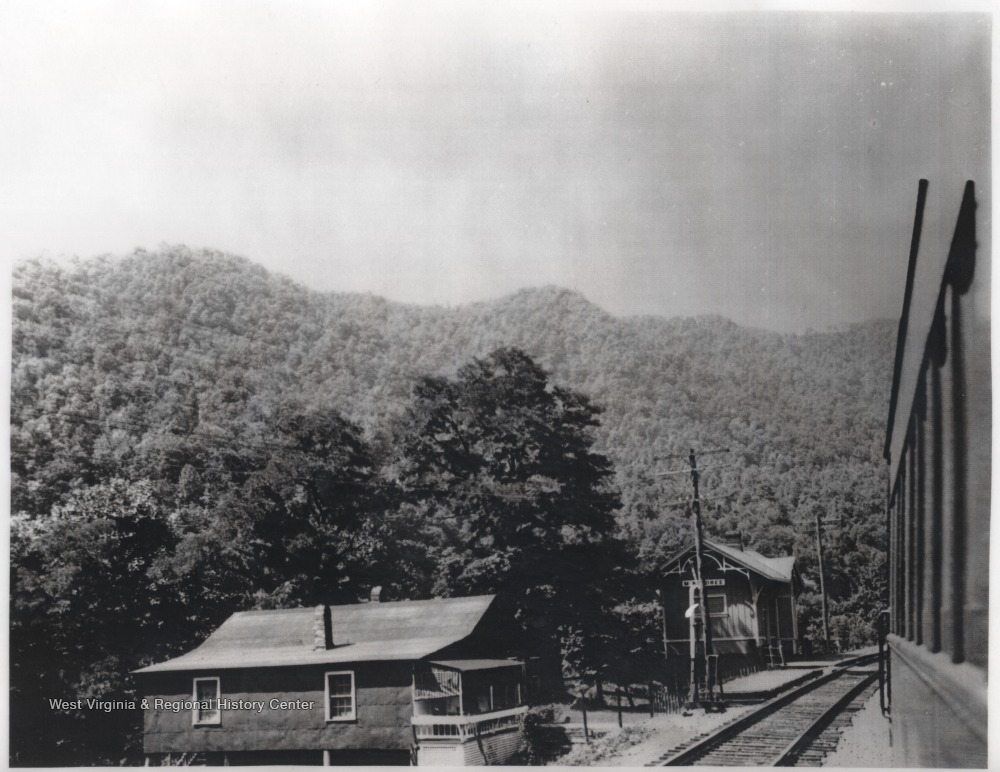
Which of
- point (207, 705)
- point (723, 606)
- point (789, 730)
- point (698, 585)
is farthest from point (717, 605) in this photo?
point (207, 705)

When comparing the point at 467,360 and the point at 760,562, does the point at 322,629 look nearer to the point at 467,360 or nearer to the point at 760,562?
the point at 467,360

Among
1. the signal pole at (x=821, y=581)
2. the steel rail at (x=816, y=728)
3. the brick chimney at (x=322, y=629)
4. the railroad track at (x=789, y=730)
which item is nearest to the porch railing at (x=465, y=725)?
the brick chimney at (x=322, y=629)

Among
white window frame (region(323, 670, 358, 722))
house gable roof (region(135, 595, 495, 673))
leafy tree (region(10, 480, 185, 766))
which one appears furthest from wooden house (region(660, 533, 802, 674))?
leafy tree (region(10, 480, 185, 766))

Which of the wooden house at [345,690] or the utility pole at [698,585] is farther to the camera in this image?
the wooden house at [345,690]

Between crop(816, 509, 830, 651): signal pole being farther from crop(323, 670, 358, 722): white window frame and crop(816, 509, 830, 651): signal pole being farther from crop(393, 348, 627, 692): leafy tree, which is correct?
crop(323, 670, 358, 722): white window frame

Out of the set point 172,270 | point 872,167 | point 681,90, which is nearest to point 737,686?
point 872,167

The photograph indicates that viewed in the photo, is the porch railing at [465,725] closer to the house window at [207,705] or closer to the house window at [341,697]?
the house window at [341,697]
